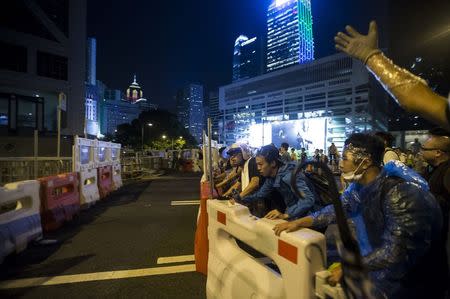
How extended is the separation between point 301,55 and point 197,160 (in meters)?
172

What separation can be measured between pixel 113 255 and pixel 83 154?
5.05m

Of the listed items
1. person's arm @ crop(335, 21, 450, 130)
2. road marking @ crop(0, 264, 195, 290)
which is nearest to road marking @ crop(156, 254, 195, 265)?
road marking @ crop(0, 264, 195, 290)

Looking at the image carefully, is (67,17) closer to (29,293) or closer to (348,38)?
(29,293)

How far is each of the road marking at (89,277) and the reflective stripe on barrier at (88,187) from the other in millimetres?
4600

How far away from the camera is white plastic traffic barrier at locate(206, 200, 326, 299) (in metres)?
1.85

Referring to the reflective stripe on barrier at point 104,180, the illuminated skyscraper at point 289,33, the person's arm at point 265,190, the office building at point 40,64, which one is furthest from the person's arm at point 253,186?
the illuminated skyscraper at point 289,33

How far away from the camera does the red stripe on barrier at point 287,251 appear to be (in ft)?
6.29

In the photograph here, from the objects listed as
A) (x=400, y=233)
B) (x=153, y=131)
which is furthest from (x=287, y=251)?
(x=153, y=131)

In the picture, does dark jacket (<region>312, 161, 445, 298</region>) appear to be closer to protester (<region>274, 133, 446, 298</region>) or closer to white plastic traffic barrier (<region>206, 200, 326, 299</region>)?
protester (<region>274, 133, 446, 298</region>)

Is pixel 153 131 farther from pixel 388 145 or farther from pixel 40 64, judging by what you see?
pixel 388 145

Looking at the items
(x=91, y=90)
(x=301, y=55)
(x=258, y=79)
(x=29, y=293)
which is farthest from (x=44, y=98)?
(x=301, y=55)

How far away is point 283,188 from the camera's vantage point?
3.74 meters

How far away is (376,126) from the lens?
92000 millimetres

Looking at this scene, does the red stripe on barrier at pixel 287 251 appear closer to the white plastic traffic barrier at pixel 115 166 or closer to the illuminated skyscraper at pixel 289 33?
the white plastic traffic barrier at pixel 115 166
